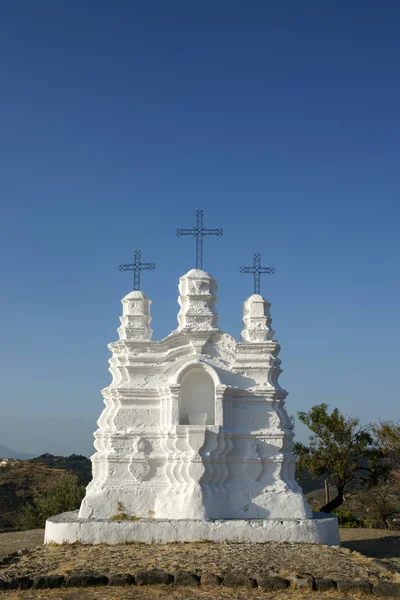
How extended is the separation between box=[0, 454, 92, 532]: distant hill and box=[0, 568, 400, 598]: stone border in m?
16.8

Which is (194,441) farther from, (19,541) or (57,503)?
(57,503)

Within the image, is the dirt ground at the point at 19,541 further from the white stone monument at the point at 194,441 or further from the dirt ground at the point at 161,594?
the dirt ground at the point at 161,594

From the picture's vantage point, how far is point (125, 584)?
13375 millimetres

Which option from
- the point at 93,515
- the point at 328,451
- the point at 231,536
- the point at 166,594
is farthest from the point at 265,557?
the point at 328,451

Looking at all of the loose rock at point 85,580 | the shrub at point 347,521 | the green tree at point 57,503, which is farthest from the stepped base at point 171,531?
the shrub at point 347,521

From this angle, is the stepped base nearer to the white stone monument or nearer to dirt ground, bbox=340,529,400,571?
the white stone monument

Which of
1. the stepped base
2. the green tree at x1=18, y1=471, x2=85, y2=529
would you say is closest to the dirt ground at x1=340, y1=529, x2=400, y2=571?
the stepped base

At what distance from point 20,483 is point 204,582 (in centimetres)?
2598

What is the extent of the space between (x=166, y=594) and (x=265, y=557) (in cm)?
341

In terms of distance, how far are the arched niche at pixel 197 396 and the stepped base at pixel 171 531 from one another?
3505 millimetres

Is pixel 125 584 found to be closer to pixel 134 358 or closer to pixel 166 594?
pixel 166 594

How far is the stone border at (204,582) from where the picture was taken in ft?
43.3

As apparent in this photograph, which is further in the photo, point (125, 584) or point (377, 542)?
point (377, 542)

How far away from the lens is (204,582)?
13.4 metres
